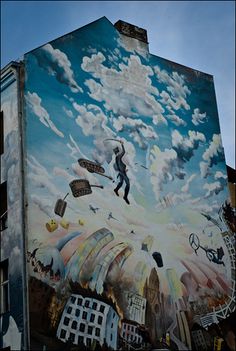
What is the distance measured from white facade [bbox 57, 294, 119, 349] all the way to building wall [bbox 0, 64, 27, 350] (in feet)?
5.06

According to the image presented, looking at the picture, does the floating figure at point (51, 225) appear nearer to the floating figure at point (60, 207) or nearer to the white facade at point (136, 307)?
the floating figure at point (60, 207)

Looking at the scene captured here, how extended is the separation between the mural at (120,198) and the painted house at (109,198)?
0.16 feet

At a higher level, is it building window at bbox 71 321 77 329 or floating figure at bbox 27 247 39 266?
floating figure at bbox 27 247 39 266

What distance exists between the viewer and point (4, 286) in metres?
22.3

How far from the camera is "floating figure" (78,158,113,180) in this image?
2411cm

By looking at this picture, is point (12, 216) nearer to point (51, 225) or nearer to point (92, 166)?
point (51, 225)

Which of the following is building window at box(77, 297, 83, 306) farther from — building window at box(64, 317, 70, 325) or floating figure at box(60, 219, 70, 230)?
floating figure at box(60, 219, 70, 230)

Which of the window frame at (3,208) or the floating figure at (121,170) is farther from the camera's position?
the floating figure at (121,170)

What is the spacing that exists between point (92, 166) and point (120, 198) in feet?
5.57

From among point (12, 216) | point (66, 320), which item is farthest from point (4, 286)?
point (66, 320)

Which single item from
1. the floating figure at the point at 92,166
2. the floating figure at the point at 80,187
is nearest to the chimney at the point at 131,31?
the floating figure at the point at 92,166

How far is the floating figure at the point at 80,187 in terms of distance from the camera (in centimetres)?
2344

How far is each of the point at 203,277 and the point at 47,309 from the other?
24.8ft

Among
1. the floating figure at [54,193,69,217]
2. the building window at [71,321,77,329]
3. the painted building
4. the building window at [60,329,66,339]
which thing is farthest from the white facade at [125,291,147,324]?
the floating figure at [54,193,69,217]
